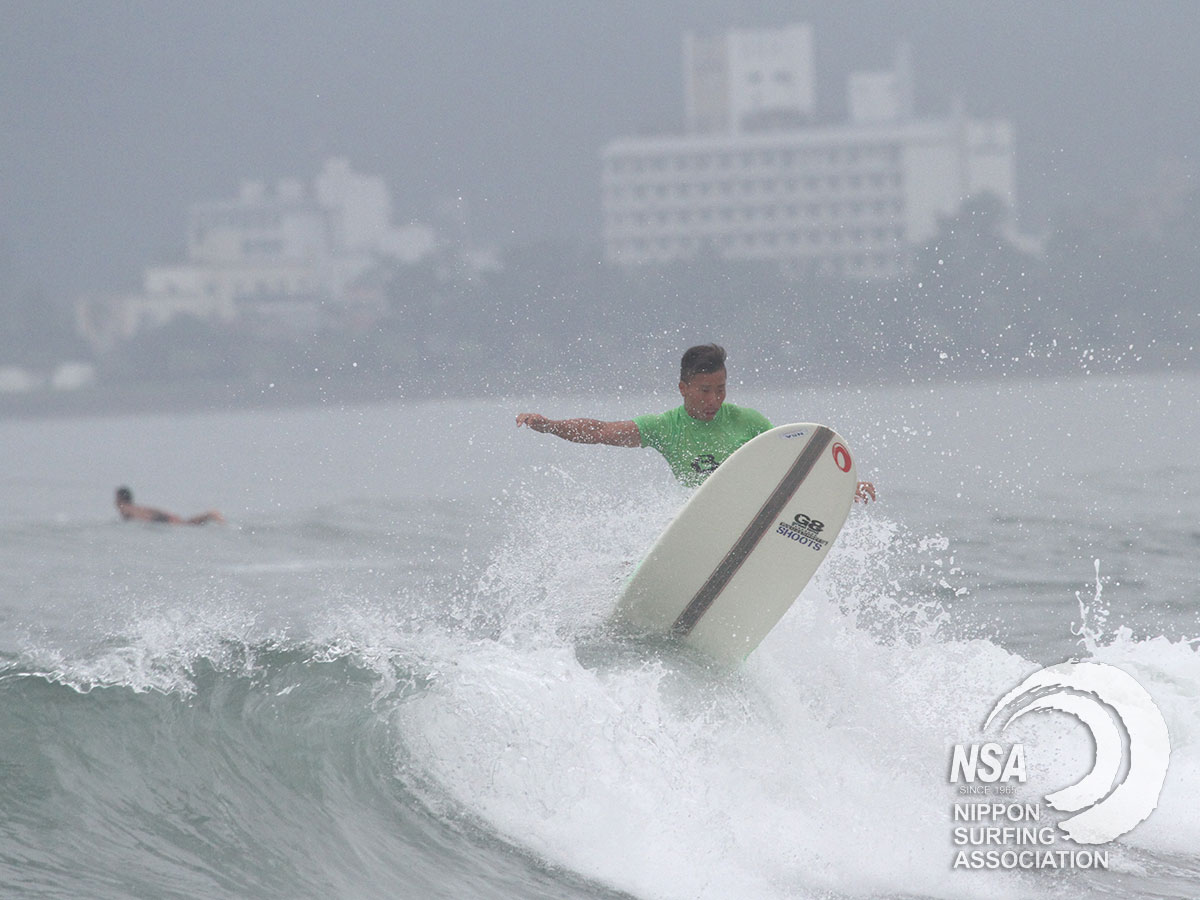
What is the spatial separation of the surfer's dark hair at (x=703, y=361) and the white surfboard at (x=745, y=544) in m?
0.39

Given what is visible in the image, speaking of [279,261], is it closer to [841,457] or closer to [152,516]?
[152,516]

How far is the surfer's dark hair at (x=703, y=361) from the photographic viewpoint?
676 cm

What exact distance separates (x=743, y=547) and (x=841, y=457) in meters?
0.64

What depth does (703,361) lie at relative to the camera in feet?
22.2

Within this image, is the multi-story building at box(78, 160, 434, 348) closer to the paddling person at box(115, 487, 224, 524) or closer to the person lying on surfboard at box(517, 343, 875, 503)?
the paddling person at box(115, 487, 224, 524)

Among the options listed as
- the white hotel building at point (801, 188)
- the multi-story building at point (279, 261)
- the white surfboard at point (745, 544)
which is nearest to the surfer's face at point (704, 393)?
the white surfboard at point (745, 544)

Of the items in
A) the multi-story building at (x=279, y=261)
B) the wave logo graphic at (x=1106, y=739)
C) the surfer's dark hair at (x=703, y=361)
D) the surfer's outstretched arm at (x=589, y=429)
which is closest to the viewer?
the wave logo graphic at (x=1106, y=739)

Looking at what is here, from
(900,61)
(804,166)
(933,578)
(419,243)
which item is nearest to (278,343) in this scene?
(419,243)

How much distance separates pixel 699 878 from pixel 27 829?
2738mm

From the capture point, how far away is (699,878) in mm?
5477

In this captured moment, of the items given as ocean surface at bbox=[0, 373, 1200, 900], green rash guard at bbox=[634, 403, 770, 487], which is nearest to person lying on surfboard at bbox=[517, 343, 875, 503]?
green rash guard at bbox=[634, 403, 770, 487]

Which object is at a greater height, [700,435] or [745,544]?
[700,435]

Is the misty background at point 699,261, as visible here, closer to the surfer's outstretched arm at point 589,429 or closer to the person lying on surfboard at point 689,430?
the person lying on surfboard at point 689,430

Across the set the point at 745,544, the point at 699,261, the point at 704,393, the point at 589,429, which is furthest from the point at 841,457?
the point at 699,261
